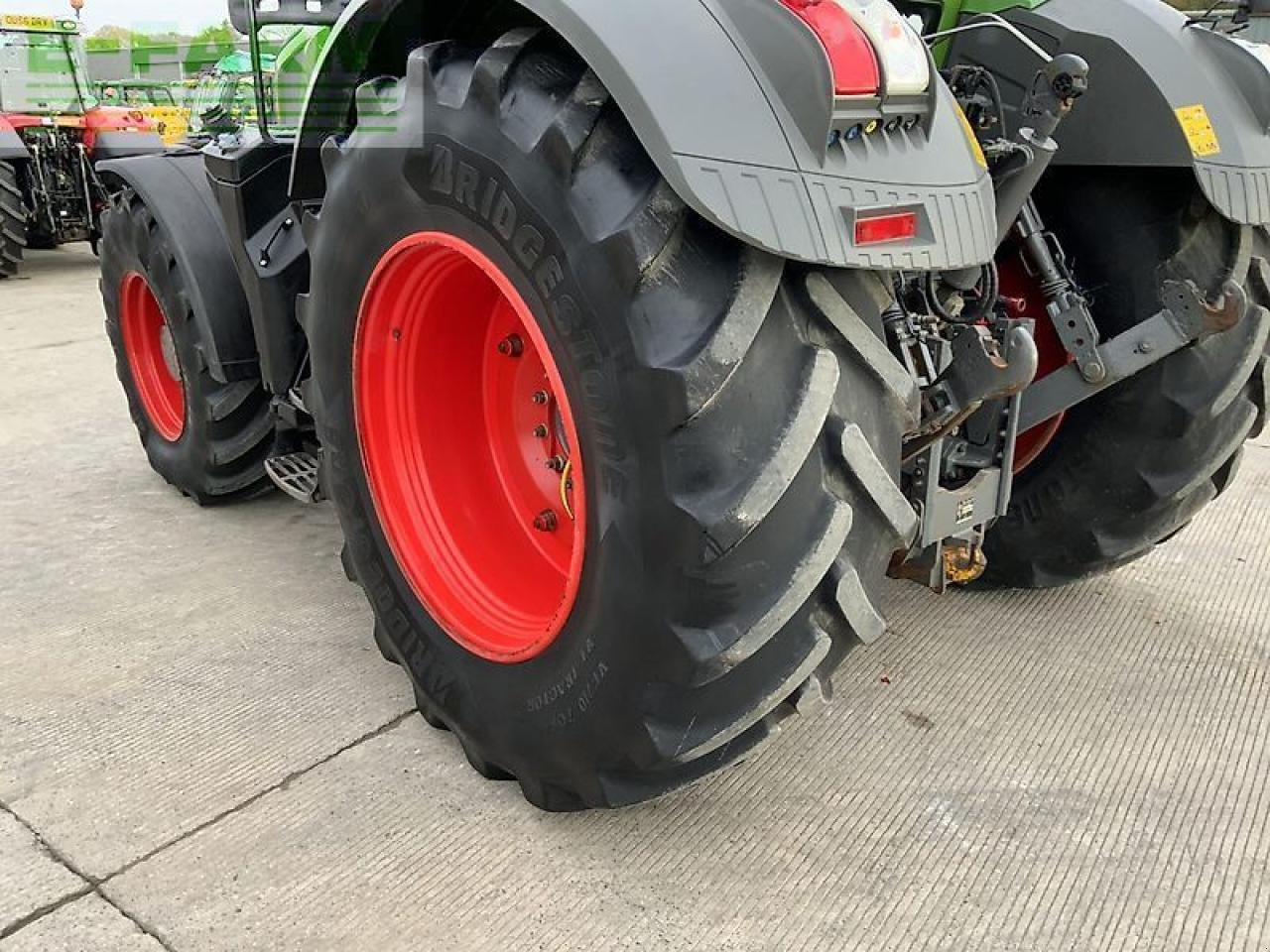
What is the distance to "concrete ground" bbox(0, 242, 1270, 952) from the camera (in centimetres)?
198

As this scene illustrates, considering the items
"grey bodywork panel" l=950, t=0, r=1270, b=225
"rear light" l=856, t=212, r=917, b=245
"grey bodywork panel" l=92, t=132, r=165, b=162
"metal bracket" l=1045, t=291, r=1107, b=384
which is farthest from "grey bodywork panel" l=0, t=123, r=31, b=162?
"rear light" l=856, t=212, r=917, b=245

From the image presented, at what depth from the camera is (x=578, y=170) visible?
1.65m

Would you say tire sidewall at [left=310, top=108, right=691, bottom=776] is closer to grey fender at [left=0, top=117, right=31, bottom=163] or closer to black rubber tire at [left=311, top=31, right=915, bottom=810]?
black rubber tire at [left=311, top=31, right=915, bottom=810]

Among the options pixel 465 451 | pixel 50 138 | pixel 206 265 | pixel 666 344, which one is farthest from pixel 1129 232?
pixel 50 138

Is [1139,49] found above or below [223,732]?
above

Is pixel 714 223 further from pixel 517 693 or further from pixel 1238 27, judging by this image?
pixel 1238 27

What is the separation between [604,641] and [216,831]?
97 cm

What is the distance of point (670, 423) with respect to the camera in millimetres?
1578

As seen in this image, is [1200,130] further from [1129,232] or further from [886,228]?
[886,228]

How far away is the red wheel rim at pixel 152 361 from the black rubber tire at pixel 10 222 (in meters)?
6.38

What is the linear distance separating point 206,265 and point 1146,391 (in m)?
2.71

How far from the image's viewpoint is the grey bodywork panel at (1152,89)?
7.40 ft

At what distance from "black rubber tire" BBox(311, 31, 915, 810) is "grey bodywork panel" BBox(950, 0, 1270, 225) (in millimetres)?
1000

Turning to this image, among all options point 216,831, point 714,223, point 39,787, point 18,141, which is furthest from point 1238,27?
point 18,141
